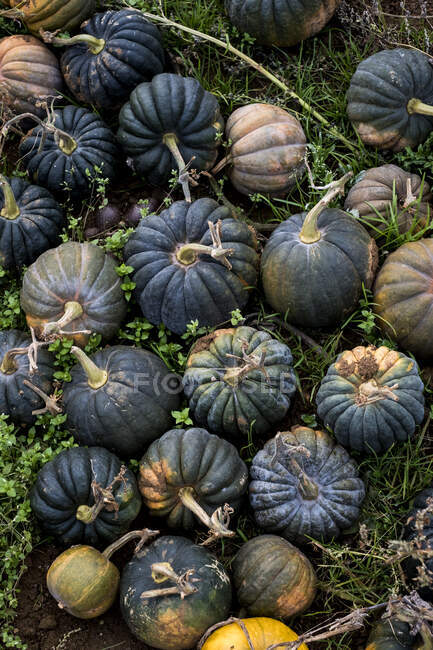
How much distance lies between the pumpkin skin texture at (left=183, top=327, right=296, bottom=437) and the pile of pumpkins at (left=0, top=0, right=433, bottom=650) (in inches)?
0.5

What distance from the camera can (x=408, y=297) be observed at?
4.61m

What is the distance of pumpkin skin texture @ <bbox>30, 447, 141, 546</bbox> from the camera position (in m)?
4.25

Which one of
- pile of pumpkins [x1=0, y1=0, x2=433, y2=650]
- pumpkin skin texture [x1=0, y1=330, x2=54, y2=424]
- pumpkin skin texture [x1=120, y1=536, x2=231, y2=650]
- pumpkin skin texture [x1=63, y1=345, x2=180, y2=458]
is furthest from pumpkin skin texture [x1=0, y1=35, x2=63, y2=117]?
pumpkin skin texture [x1=120, y1=536, x2=231, y2=650]

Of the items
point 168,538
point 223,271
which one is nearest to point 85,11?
point 223,271

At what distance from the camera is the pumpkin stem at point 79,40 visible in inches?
205

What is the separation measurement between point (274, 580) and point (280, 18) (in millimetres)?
3796

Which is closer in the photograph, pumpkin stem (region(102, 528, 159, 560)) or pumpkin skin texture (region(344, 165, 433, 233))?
pumpkin stem (region(102, 528, 159, 560))

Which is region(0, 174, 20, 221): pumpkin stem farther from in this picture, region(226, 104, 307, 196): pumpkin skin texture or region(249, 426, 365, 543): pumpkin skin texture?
region(249, 426, 365, 543): pumpkin skin texture

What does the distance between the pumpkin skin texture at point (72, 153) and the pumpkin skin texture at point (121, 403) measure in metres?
1.37

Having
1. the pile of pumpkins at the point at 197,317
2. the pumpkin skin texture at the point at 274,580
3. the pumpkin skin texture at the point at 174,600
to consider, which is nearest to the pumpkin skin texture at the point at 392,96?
the pile of pumpkins at the point at 197,317

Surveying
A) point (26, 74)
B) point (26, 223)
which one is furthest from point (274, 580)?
point (26, 74)

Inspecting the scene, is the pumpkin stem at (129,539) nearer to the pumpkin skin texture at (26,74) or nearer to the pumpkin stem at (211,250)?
the pumpkin stem at (211,250)

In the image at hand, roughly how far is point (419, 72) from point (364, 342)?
6.18 ft

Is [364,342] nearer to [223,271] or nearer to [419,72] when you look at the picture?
[223,271]
